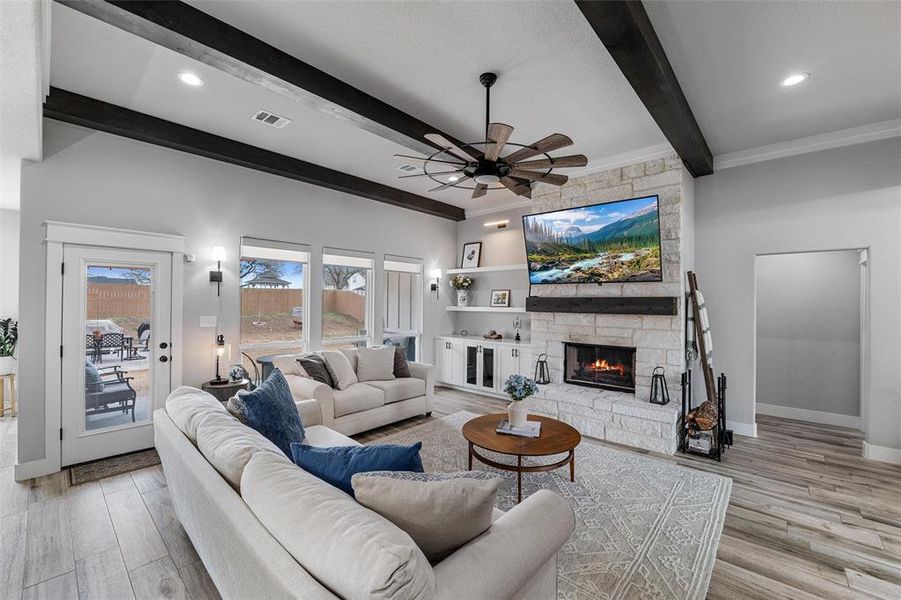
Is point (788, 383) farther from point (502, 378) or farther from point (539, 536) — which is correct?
point (539, 536)

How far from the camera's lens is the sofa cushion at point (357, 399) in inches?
155

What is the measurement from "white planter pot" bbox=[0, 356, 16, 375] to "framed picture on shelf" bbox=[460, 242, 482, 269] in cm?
605

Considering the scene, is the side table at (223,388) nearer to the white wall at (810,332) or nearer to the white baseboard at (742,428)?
the white baseboard at (742,428)

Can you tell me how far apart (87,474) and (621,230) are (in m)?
5.39

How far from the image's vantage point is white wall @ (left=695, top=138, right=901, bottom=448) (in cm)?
358

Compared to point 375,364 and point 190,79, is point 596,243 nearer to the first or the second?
point 375,364

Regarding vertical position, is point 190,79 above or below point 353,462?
above

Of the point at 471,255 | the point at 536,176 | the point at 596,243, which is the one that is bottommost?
the point at 596,243

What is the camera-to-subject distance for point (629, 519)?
2.57 meters

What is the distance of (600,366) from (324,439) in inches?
128

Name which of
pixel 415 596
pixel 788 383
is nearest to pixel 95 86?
pixel 415 596

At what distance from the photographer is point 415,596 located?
3.12 ft

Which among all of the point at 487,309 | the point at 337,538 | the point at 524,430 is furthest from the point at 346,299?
the point at 337,538

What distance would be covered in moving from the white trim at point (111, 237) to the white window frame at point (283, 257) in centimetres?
68
